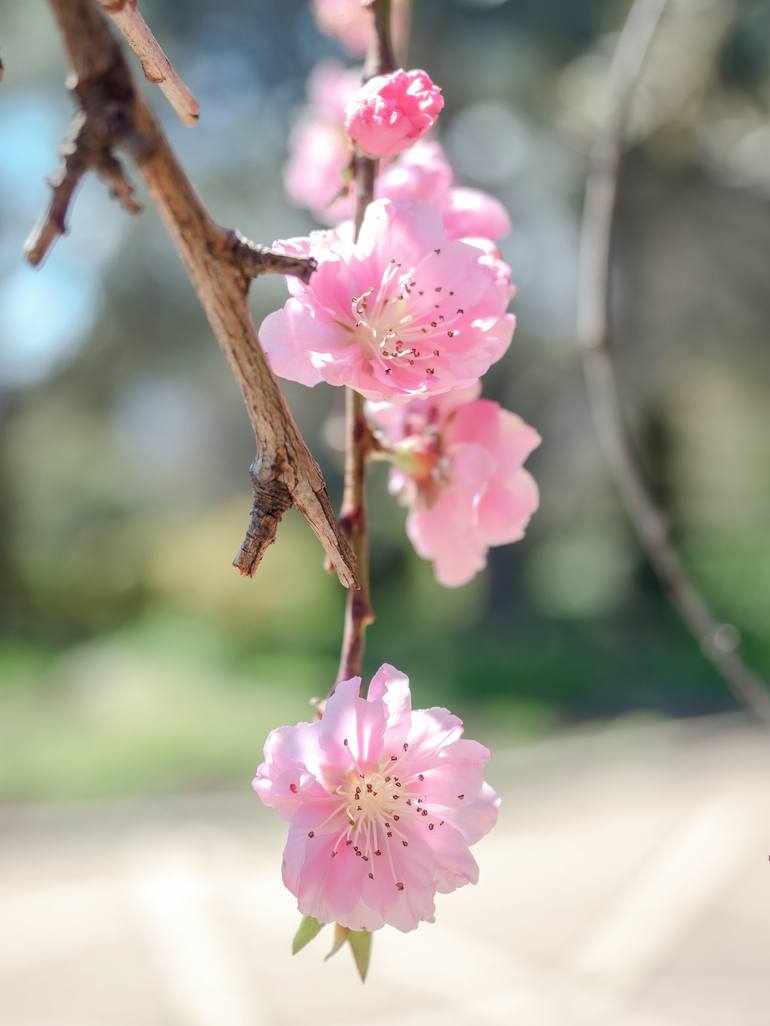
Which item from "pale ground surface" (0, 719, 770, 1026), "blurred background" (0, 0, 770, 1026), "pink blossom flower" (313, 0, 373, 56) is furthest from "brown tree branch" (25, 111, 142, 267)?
"blurred background" (0, 0, 770, 1026)

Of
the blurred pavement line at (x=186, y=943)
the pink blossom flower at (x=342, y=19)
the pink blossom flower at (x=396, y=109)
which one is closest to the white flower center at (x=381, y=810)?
the pink blossom flower at (x=396, y=109)

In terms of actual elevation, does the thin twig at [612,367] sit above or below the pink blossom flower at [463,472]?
above

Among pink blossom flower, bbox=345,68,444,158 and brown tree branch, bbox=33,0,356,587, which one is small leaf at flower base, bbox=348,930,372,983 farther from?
pink blossom flower, bbox=345,68,444,158

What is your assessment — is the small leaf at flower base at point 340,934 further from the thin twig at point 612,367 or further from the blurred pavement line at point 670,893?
the blurred pavement line at point 670,893

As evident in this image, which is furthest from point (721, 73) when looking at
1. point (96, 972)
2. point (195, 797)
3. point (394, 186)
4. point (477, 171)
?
point (394, 186)

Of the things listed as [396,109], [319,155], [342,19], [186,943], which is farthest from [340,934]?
[186,943]
